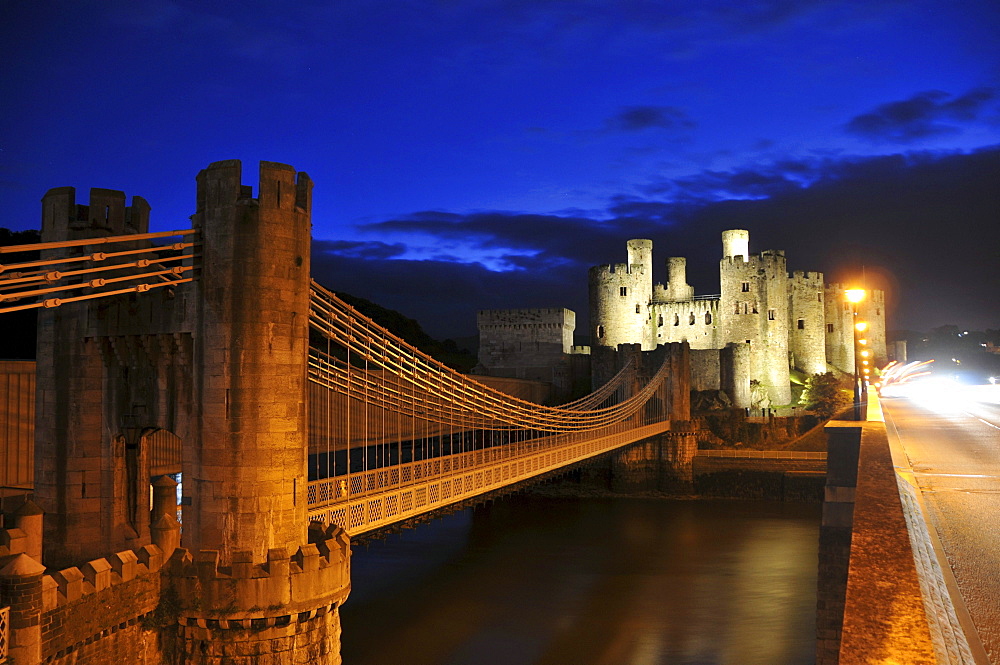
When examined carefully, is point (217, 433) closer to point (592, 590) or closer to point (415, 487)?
point (415, 487)

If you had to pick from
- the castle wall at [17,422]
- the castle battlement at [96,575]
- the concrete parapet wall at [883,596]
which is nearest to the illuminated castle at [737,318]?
the castle wall at [17,422]

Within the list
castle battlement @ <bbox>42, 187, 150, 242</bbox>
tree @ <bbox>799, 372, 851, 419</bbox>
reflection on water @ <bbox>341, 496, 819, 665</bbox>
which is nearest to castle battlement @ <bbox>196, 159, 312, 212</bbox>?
castle battlement @ <bbox>42, 187, 150, 242</bbox>

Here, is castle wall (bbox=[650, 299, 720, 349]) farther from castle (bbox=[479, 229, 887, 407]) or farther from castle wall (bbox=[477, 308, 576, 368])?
castle wall (bbox=[477, 308, 576, 368])

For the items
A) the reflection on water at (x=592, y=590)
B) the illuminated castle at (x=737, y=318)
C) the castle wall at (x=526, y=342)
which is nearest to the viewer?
the reflection on water at (x=592, y=590)

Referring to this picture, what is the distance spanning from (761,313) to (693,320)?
10.8 ft

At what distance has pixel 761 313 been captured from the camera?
3638 centimetres

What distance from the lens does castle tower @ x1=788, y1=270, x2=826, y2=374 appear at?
128ft

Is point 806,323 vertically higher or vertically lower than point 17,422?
higher

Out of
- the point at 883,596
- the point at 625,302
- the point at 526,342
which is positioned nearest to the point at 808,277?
the point at 625,302

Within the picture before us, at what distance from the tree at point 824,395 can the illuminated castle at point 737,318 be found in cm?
104

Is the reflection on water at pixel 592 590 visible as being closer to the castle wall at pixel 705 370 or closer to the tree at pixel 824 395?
the tree at pixel 824 395

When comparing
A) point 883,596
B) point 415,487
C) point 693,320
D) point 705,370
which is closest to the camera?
point 883,596

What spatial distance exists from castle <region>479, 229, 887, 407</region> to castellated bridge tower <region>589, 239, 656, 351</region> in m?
0.05

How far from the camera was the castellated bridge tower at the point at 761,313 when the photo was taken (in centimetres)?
3594
